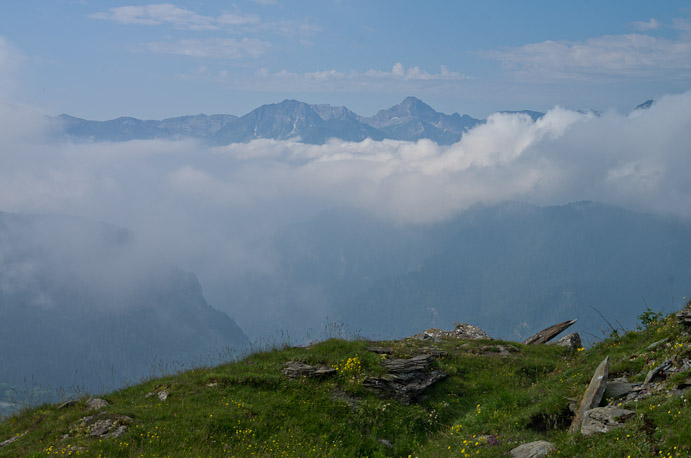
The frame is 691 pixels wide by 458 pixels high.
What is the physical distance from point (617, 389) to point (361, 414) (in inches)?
327

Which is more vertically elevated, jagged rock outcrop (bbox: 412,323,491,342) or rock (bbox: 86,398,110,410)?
rock (bbox: 86,398,110,410)

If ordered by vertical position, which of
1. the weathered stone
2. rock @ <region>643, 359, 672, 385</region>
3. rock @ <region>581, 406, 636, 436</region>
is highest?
rock @ <region>643, 359, 672, 385</region>

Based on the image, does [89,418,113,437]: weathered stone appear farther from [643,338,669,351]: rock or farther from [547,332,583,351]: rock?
[547,332,583,351]: rock

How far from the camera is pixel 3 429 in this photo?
Result: 15.3m

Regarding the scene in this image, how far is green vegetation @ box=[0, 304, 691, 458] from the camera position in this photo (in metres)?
12.1

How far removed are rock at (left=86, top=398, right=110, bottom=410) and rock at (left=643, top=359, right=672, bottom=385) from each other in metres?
18.1

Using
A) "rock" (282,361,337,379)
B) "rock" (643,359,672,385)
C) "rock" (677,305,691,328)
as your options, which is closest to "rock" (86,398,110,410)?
"rock" (282,361,337,379)

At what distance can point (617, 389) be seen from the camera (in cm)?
1360

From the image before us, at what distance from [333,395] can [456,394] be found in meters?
5.28

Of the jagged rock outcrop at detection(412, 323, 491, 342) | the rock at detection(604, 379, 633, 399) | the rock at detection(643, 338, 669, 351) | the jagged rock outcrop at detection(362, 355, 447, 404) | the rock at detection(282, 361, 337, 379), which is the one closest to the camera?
the rock at detection(604, 379, 633, 399)

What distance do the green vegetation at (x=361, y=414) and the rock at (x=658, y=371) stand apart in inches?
17.2

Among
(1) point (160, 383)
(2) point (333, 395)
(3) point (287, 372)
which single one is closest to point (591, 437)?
(2) point (333, 395)

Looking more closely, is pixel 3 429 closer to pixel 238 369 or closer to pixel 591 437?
pixel 238 369

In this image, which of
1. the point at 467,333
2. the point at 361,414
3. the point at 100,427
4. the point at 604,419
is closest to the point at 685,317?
the point at 604,419
